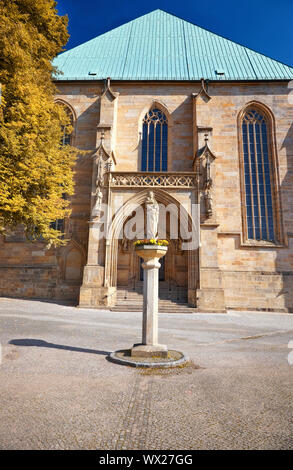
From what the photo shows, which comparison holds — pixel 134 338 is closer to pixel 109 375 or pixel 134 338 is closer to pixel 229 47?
pixel 109 375

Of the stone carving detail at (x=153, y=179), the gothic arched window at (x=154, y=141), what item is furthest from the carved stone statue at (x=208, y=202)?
the gothic arched window at (x=154, y=141)

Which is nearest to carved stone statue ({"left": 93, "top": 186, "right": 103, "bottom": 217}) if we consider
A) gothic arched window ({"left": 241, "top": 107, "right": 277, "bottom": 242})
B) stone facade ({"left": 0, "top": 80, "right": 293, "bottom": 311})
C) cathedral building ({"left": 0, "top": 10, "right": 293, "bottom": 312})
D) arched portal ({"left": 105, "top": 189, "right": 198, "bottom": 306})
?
cathedral building ({"left": 0, "top": 10, "right": 293, "bottom": 312})

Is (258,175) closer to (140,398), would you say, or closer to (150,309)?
(150,309)

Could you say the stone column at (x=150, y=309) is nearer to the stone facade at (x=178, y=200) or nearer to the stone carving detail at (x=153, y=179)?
the stone facade at (x=178, y=200)

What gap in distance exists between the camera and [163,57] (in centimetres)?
1975

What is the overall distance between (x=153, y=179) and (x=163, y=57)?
11656mm

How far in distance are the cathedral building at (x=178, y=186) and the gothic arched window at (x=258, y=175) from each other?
62 mm

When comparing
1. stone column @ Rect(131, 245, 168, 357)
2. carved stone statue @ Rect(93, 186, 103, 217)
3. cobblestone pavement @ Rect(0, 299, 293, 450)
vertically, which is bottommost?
cobblestone pavement @ Rect(0, 299, 293, 450)

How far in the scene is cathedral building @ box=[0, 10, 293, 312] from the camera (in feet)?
44.7

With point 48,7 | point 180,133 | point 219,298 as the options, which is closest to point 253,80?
point 180,133

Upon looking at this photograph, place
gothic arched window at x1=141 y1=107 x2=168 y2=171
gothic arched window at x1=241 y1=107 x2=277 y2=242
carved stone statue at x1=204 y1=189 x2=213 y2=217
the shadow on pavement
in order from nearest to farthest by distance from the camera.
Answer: the shadow on pavement, carved stone statue at x1=204 y1=189 x2=213 y2=217, gothic arched window at x1=241 y1=107 x2=277 y2=242, gothic arched window at x1=141 y1=107 x2=168 y2=171

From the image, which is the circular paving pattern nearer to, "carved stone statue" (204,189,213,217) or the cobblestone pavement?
the cobblestone pavement

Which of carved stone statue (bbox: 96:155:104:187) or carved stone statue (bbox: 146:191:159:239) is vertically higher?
carved stone statue (bbox: 96:155:104:187)

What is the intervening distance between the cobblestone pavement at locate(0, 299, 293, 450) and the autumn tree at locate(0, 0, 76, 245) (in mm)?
5348
